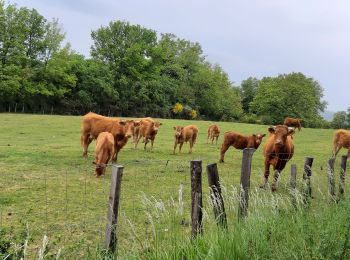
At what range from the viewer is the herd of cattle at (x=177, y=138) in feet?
42.0

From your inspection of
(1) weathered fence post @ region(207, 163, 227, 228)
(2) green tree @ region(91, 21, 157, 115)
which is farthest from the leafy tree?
(1) weathered fence post @ region(207, 163, 227, 228)

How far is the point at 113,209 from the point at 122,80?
59.1 metres

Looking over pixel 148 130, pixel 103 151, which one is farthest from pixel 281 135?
pixel 148 130

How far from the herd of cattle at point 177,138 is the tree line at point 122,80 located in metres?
34.5

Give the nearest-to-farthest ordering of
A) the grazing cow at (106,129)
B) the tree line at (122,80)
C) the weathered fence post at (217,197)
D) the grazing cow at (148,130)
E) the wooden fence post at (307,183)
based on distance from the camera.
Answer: the weathered fence post at (217,197) < the wooden fence post at (307,183) < the grazing cow at (106,129) < the grazing cow at (148,130) < the tree line at (122,80)

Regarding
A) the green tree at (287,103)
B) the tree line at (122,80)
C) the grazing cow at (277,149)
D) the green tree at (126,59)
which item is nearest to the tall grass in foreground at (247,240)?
the grazing cow at (277,149)

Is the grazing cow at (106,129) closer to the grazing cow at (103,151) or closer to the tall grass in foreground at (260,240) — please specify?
the grazing cow at (103,151)

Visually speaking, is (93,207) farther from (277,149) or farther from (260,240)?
(277,149)

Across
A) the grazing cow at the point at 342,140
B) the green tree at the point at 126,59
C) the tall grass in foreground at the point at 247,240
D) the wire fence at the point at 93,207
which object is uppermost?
the green tree at the point at 126,59

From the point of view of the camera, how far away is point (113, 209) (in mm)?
5254

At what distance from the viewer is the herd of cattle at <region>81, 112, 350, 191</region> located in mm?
12805

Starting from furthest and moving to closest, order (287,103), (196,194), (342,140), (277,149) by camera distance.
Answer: (287,103) → (342,140) → (277,149) → (196,194)

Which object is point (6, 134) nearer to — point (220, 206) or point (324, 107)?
point (220, 206)

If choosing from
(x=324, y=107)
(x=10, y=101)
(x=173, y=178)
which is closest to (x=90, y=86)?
(x=10, y=101)
